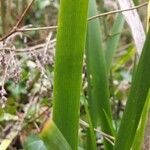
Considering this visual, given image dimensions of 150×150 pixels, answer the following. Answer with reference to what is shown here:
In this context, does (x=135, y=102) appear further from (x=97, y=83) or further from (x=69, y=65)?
(x=97, y=83)

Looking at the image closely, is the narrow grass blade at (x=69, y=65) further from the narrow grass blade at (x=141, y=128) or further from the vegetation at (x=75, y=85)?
the narrow grass blade at (x=141, y=128)

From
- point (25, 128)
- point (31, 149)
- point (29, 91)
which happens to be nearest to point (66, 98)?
point (31, 149)

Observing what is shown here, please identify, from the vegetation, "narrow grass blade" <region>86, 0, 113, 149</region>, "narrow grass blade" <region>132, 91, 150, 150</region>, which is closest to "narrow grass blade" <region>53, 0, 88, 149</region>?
the vegetation

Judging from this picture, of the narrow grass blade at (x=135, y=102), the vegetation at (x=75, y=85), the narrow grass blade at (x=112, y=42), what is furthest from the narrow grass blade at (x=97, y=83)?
the narrow grass blade at (x=135, y=102)

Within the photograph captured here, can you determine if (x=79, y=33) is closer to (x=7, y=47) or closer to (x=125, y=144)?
(x=125, y=144)

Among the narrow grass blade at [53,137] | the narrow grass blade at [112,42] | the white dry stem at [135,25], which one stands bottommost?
the narrow grass blade at [53,137]
